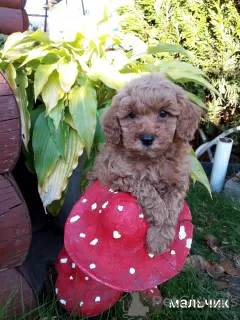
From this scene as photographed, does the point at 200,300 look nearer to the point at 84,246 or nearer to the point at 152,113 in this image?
the point at 84,246

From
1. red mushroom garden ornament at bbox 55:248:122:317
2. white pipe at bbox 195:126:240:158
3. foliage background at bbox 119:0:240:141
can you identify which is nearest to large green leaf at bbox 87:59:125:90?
red mushroom garden ornament at bbox 55:248:122:317

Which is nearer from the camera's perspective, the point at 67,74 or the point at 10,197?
the point at 10,197

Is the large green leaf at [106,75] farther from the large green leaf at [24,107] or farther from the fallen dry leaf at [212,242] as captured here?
the fallen dry leaf at [212,242]

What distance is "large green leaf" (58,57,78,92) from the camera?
2.00m

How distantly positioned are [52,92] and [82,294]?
104cm

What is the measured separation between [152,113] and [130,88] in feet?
0.48

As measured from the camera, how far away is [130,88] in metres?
1.59

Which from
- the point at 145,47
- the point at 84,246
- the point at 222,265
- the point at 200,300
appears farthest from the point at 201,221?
the point at 84,246

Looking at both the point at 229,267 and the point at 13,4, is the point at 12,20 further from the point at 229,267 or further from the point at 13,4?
the point at 229,267

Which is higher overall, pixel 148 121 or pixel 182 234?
pixel 148 121

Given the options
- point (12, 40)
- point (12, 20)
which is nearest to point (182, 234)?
point (12, 40)

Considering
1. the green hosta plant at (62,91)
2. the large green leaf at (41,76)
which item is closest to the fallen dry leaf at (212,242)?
the green hosta plant at (62,91)

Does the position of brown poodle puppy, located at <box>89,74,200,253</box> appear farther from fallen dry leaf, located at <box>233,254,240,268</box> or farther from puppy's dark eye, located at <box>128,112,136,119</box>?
fallen dry leaf, located at <box>233,254,240,268</box>

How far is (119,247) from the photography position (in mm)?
1639
